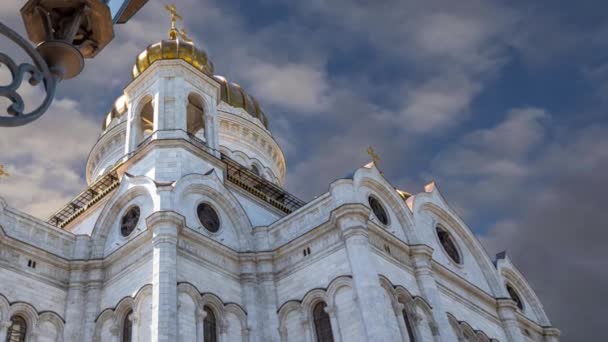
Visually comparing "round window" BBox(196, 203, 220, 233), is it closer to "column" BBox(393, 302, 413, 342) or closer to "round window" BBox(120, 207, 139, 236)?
"round window" BBox(120, 207, 139, 236)

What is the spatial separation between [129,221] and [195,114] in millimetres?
10538

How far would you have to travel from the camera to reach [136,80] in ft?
102

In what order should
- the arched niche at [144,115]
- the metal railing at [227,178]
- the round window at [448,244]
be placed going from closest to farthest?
the metal railing at [227,178] → the round window at [448,244] → the arched niche at [144,115]

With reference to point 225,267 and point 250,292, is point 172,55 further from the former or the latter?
point 250,292

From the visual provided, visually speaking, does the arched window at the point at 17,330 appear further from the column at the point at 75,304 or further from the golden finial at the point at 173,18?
the golden finial at the point at 173,18

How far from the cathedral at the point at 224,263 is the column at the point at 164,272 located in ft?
0.14

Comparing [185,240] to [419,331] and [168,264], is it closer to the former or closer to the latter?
[168,264]

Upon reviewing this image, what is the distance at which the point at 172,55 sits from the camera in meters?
31.4

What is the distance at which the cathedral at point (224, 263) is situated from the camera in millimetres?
21297

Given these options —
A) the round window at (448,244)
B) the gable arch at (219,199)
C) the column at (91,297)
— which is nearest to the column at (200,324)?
the gable arch at (219,199)

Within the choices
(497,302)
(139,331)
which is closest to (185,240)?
(139,331)

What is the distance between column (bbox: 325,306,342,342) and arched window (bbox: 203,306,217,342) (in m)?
3.91

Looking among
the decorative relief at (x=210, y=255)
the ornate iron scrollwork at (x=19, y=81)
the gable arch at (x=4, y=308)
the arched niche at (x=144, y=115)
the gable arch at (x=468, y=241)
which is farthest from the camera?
the arched niche at (x=144, y=115)

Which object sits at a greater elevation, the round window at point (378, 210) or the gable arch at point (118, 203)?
the gable arch at point (118, 203)
